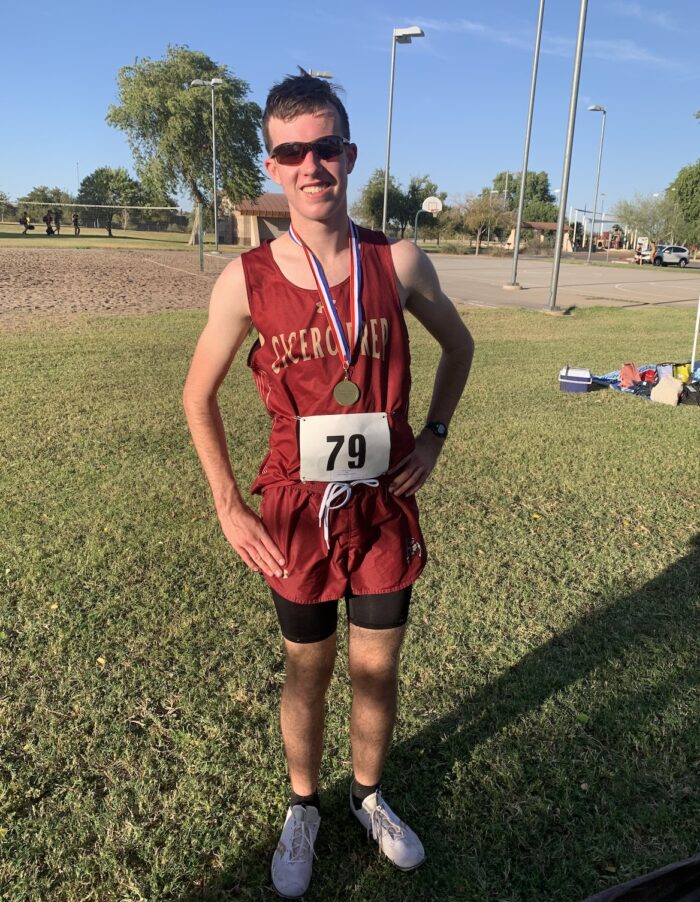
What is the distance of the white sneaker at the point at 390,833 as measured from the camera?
2.10m

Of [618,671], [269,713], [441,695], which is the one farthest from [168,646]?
[618,671]

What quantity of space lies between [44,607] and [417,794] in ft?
6.94

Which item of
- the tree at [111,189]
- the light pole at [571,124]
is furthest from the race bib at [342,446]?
the tree at [111,189]

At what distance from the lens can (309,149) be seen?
1729mm

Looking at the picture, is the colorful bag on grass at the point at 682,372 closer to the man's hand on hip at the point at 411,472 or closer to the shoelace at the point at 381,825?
the man's hand on hip at the point at 411,472

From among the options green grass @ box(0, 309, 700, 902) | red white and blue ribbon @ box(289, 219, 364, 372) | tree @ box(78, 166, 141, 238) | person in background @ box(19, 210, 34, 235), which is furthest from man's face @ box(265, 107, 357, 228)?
tree @ box(78, 166, 141, 238)

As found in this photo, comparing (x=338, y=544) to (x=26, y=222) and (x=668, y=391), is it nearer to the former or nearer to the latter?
(x=668, y=391)

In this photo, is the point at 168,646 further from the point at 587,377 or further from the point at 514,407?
the point at 587,377

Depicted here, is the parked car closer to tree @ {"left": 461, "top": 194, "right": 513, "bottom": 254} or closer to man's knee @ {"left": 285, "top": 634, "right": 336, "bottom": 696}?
tree @ {"left": 461, "top": 194, "right": 513, "bottom": 254}

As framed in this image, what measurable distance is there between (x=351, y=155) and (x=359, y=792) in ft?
6.62

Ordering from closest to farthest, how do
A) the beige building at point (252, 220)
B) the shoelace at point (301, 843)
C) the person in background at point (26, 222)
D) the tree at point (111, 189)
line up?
the shoelace at point (301, 843) → the person in background at point (26, 222) → the beige building at point (252, 220) → the tree at point (111, 189)

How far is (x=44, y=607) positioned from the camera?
133 inches

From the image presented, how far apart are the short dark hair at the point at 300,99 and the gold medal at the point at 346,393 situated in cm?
69

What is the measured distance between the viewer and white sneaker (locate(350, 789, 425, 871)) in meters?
2.10
